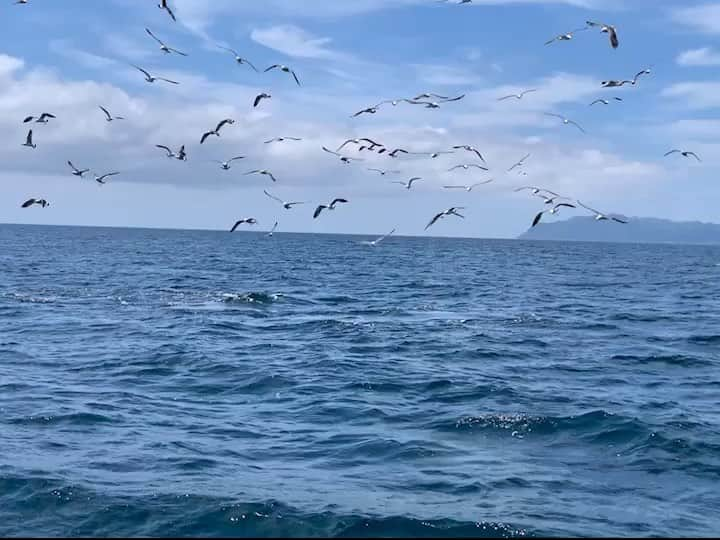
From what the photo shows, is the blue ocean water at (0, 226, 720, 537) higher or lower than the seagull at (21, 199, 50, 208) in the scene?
lower

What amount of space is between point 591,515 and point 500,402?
8.11 meters

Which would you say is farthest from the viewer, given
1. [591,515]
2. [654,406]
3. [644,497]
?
[654,406]

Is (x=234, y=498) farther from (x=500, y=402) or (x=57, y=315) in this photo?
(x=57, y=315)

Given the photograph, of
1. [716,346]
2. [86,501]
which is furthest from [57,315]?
[716,346]

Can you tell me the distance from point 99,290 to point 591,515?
4373 cm

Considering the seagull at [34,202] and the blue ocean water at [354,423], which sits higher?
the seagull at [34,202]

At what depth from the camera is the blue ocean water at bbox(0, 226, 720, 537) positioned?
14.6 metres

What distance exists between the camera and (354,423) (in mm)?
20891

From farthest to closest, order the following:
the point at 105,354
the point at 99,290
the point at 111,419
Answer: the point at 99,290 → the point at 105,354 → the point at 111,419

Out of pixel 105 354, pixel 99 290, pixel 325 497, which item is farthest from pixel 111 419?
pixel 99 290

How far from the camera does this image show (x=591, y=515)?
1473 centimetres

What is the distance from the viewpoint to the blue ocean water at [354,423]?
1462cm

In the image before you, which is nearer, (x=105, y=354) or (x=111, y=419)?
(x=111, y=419)

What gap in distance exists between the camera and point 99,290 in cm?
5309
